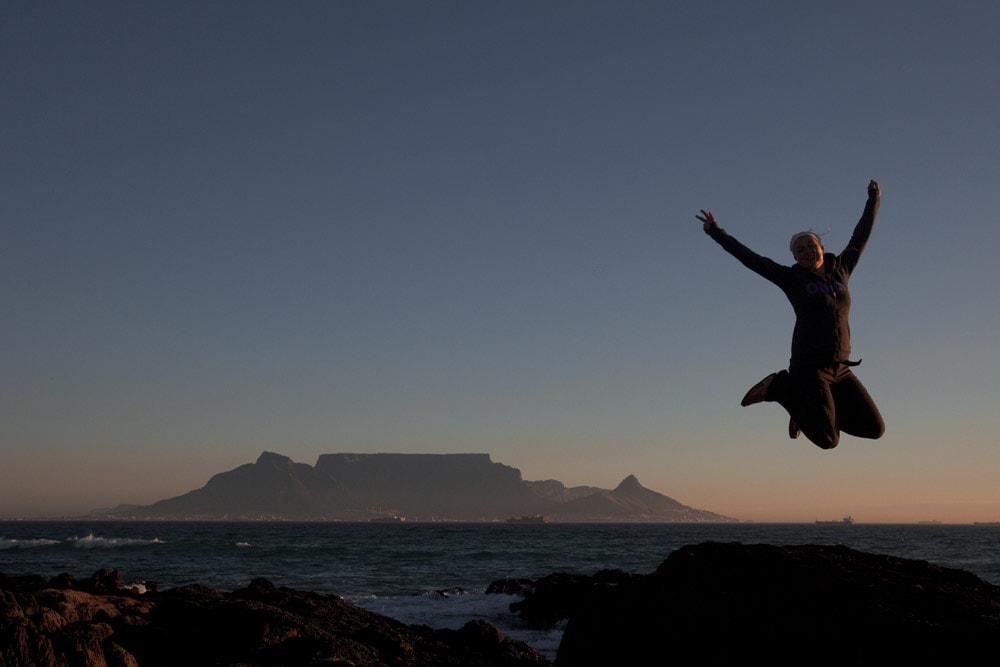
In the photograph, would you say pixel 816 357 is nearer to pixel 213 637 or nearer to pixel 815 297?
pixel 815 297

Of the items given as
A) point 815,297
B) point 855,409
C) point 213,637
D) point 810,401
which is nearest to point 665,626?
point 810,401

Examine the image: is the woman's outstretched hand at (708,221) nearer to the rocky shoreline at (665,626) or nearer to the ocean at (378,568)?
the rocky shoreline at (665,626)

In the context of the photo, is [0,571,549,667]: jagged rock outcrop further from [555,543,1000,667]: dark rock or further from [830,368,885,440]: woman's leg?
[830,368,885,440]: woman's leg

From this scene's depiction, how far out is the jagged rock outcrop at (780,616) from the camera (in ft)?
18.5

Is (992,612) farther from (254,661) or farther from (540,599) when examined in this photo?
(540,599)

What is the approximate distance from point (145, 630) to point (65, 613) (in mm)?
1348

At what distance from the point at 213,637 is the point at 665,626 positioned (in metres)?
6.54

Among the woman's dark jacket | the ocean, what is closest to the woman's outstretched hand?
the woman's dark jacket

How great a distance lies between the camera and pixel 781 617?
19.5 feet

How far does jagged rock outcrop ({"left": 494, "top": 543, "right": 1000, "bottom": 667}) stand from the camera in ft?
18.5

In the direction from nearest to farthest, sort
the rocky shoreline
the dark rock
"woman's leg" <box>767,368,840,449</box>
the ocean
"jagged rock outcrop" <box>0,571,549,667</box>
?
the dark rock
the rocky shoreline
"woman's leg" <box>767,368,840,449</box>
"jagged rock outcrop" <box>0,571,549,667</box>
the ocean

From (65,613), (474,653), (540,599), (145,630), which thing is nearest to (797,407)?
(474,653)

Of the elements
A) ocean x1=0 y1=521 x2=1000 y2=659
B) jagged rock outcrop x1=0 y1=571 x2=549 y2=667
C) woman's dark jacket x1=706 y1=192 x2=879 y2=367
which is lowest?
ocean x1=0 y1=521 x2=1000 y2=659

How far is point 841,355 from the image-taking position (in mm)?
6379
